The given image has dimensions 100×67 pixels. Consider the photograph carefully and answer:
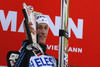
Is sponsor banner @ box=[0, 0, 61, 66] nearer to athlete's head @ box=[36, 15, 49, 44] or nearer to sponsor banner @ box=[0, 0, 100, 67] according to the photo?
sponsor banner @ box=[0, 0, 100, 67]

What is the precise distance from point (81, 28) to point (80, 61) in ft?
1.21

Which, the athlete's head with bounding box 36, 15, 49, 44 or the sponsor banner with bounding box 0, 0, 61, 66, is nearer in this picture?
the athlete's head with bounding box 36, 15, 49, 44

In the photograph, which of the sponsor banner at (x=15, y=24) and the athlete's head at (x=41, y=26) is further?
the sponsor banner at (x=15, y=24)

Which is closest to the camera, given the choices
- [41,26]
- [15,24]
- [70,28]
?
[41,26]

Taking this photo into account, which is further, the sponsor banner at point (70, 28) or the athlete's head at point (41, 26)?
the sponsor banner at point (70, 28)

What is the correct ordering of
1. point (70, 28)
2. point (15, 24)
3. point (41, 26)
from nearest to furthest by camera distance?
point (41, 26) < point (15, 24) < point (70, 28)

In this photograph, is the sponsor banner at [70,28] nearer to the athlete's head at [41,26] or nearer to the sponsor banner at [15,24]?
the sponsor banner at [15,24]

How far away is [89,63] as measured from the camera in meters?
2.46

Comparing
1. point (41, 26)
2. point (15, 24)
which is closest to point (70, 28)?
point (15, 24)

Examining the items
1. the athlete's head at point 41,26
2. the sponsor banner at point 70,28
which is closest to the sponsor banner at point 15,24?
the sponsor banner at point 70,28

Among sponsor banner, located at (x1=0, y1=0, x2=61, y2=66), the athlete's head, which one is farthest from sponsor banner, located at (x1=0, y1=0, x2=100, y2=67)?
the athlete's head

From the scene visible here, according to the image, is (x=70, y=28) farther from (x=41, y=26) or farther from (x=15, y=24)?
(x=41, y=26)

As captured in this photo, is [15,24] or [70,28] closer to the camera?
[15,24]

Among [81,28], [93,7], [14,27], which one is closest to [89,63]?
[81,28]
